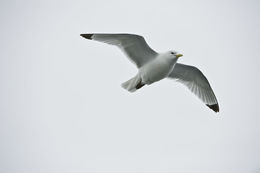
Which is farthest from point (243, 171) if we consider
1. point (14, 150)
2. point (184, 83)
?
point (14, 150)

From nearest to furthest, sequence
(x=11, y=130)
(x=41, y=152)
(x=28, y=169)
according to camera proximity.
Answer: (x=28, y=169)
(x=41, y=152)
(x=11, y=130)

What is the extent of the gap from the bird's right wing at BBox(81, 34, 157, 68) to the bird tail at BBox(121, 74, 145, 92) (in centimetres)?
31

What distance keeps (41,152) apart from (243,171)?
2483 inches

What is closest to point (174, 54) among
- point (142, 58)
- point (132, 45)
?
point (142, 58)

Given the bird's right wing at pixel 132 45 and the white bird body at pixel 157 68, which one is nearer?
the bird's right wing at pixel 132 45

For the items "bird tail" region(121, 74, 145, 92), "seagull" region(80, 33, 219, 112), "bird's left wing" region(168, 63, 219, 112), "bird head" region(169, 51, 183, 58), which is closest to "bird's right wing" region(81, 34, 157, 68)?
"seagull" region(80, 33, 219, 112)

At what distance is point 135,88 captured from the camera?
819cm

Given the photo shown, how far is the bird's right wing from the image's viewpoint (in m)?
7.47

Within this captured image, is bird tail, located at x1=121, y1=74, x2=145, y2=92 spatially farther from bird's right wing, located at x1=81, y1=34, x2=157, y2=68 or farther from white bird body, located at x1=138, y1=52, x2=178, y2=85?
bird's right wing, located at x1=81, y1=34, x2=157, y2=68

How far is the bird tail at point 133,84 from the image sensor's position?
26.6 feet

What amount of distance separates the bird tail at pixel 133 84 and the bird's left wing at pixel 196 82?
1.15m

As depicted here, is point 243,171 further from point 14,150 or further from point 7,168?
point 14,150

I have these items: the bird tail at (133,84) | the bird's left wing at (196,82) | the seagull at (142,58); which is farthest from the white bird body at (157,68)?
the bird's left wing at (196,82)

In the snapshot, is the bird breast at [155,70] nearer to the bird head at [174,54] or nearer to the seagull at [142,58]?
the seagull at [142,58]
